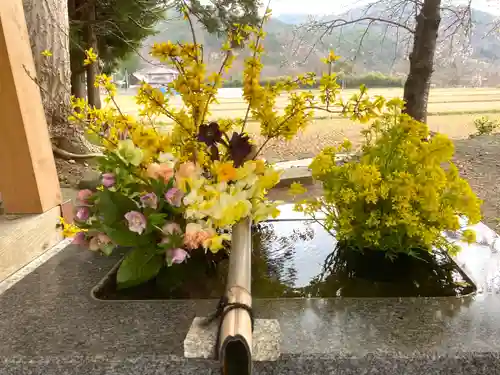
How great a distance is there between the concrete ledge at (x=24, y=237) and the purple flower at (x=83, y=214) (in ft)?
1.58

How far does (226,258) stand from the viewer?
1.14 m

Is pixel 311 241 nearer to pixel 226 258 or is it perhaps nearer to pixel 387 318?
pixel 226 258

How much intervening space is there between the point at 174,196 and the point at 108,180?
0.16 meters

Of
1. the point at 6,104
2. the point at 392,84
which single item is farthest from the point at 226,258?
the point at 392,84

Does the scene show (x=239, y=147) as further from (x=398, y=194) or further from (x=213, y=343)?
(x=213, y=343)

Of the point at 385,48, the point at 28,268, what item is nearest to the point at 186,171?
the point at 28,268

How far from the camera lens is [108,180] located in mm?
980

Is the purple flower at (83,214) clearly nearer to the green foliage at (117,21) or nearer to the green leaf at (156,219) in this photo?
the green leaf at (156,219)

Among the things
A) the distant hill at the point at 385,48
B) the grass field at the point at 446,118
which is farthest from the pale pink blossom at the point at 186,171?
the grass field at the point at 446,118

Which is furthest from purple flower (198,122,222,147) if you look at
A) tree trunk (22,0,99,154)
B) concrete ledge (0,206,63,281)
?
tree trunk (22,0,99,154)

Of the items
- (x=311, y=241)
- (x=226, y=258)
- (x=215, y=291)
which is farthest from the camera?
(x=311, y=241)

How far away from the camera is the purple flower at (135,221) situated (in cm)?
89

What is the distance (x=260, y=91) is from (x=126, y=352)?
58 cm

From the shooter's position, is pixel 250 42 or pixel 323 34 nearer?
pixel 250 42
